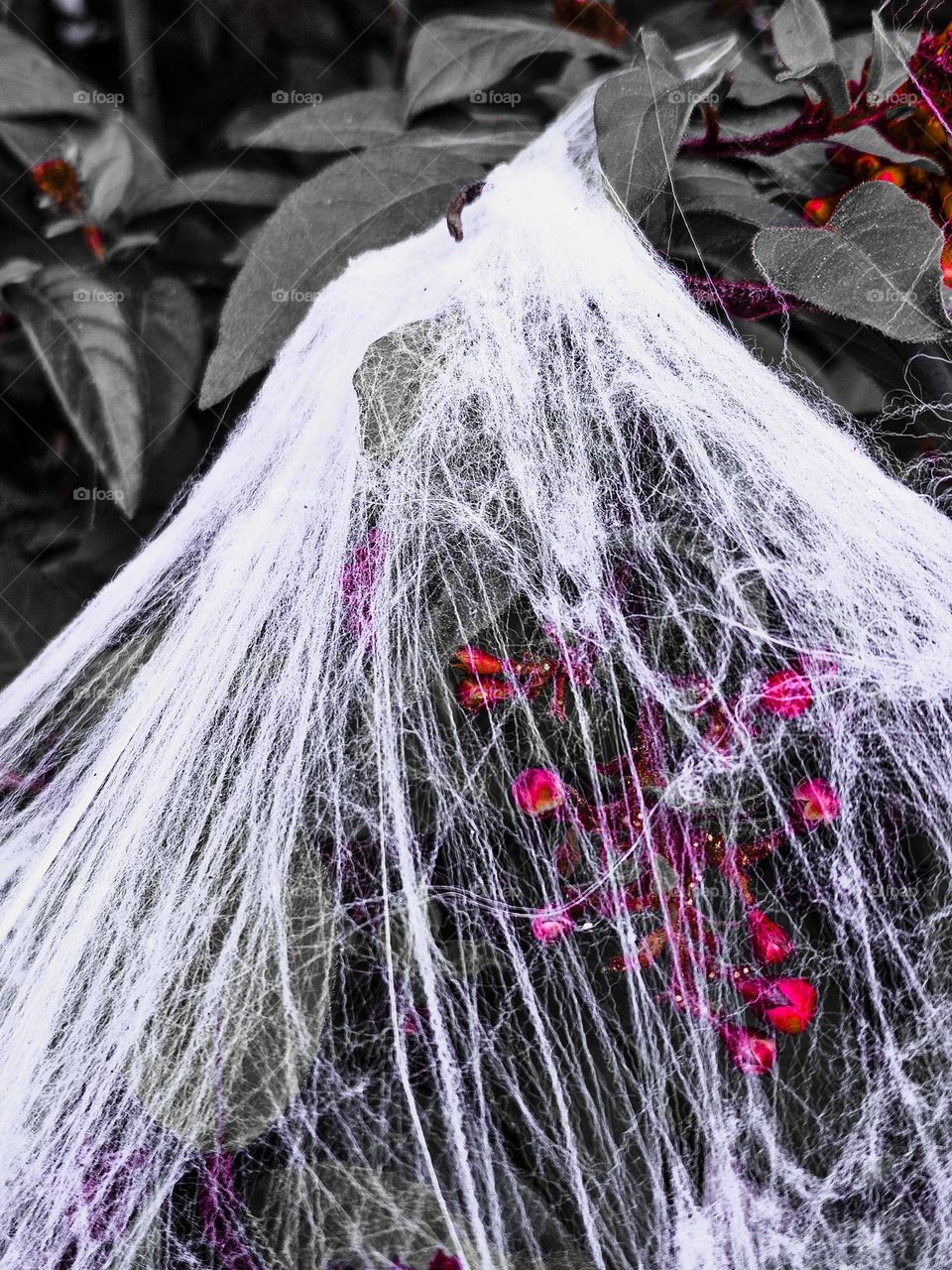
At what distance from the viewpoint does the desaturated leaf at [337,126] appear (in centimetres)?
71

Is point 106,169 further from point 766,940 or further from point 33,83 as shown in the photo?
point 766,940

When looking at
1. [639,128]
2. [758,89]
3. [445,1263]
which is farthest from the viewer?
[758,89]

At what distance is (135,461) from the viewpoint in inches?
27.7

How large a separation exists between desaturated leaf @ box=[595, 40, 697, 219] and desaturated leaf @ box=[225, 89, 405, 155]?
9.2 inches

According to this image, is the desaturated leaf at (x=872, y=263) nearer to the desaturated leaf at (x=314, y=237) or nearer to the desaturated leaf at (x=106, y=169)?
the desaturated leaf at (x=314, y=237)

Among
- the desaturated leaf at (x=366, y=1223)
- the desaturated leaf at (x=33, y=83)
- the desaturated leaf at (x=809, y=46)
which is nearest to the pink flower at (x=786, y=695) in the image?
the desaturated leaf at (x=366, y=1223)

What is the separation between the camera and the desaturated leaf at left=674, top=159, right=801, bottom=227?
1.80 feet

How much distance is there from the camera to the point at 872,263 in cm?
46

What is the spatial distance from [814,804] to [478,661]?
152 mm

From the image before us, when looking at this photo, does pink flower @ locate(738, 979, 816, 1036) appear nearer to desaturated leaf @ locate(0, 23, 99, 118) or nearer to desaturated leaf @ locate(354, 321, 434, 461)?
desaturated leaf @ locate(354, 321, 434, 461)

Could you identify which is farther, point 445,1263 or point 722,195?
point 722,195

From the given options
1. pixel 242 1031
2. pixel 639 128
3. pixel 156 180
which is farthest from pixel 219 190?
pixel 242 1031

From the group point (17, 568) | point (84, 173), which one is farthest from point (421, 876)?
point (84, 173)

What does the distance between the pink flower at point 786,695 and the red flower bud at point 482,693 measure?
105 mm
